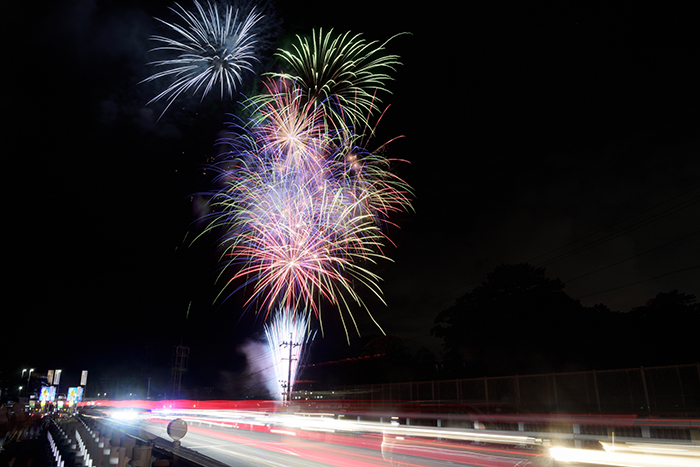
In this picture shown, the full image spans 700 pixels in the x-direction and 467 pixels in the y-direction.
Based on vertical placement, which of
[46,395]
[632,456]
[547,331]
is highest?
[547,331]

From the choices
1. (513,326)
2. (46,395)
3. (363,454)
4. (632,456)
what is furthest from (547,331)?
(46,395)

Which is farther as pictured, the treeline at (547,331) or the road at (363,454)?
the treeline at (547,331)

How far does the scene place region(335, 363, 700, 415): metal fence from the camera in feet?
57.2

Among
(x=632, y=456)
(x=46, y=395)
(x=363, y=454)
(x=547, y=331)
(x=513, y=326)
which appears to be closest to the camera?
(x=632, y=456)

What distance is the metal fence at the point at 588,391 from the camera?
17422 millimetres

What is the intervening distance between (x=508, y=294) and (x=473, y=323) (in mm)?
4493

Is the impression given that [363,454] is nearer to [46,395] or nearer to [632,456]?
[632,456]

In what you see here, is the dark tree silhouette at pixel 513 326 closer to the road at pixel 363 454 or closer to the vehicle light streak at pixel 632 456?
the road at pixel 363 454

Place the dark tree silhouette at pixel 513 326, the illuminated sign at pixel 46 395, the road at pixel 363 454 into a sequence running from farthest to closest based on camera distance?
the illuminated sign at pixel 46 395
the dark tree silhouette at pixel 513 326
the road at pixel 363 454

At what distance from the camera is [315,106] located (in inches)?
753

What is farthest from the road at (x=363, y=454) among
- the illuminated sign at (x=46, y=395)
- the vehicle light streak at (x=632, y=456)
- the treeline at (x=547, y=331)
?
the illuminated sign at (x=46, y=395)

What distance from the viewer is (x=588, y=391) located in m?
20.8

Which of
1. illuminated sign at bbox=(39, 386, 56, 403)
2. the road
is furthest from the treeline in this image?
illuminated sign at bbox=(39, 386, 56, 403)

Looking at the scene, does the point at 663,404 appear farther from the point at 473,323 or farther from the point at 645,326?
the point at 473,323
